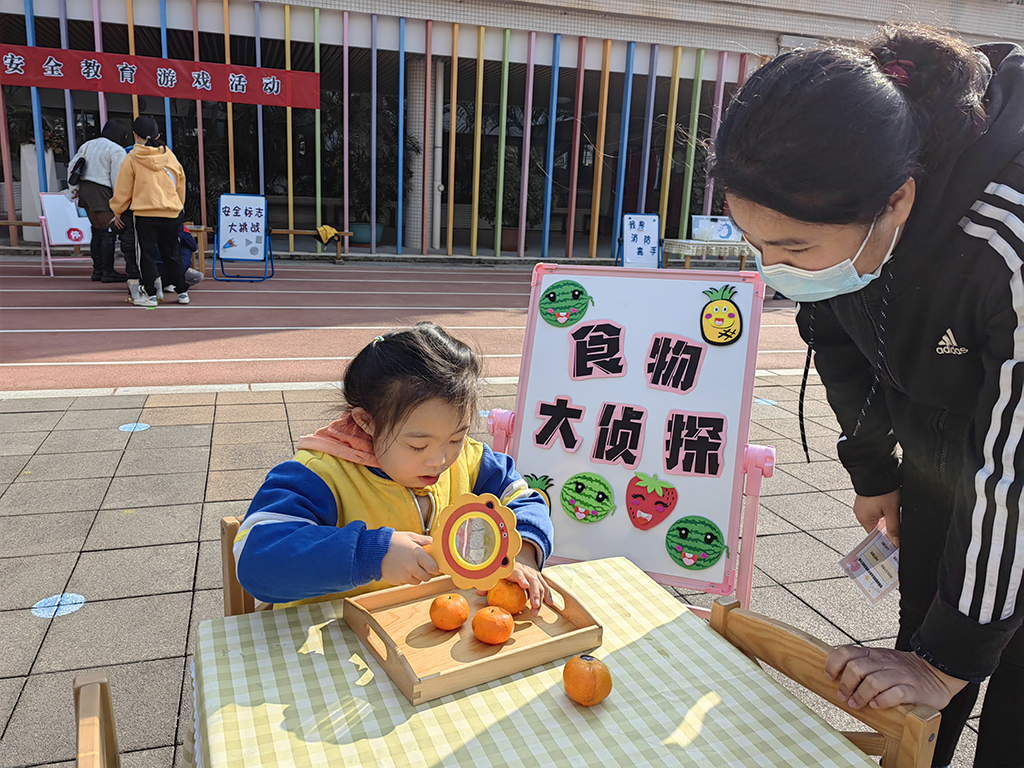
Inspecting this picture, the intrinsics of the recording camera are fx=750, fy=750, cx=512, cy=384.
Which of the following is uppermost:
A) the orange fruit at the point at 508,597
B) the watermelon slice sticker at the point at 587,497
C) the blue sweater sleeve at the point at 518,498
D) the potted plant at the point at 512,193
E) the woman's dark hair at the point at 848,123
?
the potted plant at the point at 512,193

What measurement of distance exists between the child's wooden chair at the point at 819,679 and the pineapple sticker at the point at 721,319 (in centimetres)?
124

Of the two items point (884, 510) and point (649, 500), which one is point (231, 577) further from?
point (884, 510)

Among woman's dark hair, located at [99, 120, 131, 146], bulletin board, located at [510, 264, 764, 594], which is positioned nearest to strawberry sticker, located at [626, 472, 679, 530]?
bulletin board, located at [510, 264, 764, 594]

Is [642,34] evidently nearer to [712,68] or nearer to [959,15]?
[712,68]

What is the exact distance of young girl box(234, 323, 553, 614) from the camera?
1.44 m

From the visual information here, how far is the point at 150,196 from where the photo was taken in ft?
25.0

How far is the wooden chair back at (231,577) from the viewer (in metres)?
1.55

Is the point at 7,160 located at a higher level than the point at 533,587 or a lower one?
higher

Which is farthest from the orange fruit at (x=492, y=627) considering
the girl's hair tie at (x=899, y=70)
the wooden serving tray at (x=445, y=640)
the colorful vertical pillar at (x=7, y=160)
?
the colorful vertical pillar at (x=7, y=160)

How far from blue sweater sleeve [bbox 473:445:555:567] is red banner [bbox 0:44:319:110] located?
37.3 ft

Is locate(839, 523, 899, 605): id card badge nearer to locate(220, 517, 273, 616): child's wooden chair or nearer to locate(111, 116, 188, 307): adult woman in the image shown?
locate(220, 517, 273, 616): child's wooden chair

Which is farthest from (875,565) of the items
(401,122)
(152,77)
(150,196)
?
(152,77)

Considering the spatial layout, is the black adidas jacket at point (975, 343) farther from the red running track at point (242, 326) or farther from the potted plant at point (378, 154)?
the potted plant at point (378, 154)

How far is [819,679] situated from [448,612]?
2.20ft
